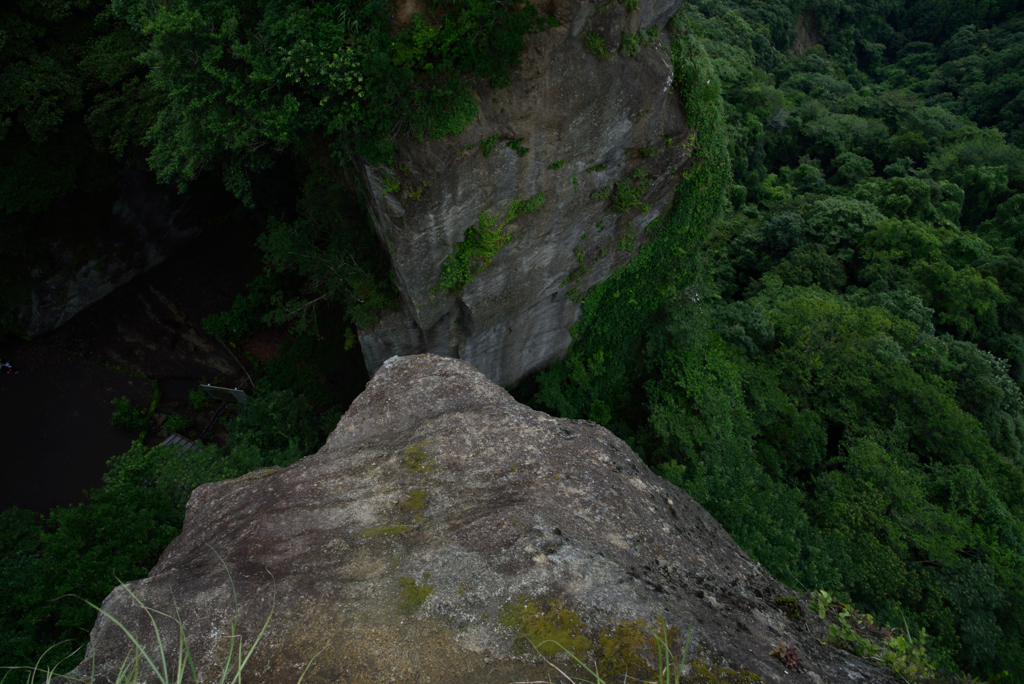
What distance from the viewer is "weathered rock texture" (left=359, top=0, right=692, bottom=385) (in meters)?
10.9

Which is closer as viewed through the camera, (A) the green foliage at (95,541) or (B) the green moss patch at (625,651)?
(B) the green moss patch at (625,651)

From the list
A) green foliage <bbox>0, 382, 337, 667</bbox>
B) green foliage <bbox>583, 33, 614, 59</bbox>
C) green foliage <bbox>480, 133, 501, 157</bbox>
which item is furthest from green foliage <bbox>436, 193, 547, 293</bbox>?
green foliage <bbox>0, 382, 337, 667</bbox>

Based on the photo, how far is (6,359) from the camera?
17750 mm

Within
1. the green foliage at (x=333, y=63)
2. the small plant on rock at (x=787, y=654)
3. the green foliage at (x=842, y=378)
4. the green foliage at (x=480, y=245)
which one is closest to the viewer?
the small plant on rock at (x=787, y=654)

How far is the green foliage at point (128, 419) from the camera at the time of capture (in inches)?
666

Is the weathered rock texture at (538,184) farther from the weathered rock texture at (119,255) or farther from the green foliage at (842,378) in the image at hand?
the weathered rock texture at (119,255)

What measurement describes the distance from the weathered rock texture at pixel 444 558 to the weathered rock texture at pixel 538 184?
5.26m

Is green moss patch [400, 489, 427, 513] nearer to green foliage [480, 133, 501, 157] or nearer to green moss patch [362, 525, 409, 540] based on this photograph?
green moss patch [362, 525, 409, 540]

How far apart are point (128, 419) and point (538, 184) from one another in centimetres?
1529

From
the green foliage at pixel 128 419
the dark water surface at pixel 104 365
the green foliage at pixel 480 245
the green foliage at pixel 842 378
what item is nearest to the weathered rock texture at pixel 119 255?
the dark water surface at pixel 104 365

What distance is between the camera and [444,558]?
5.36 metres

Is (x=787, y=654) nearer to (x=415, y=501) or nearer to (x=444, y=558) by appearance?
(x=444, y=558)

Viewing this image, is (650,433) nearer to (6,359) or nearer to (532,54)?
(532,54)

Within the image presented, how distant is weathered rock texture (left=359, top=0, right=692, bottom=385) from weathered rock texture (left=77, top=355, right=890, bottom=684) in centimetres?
526
